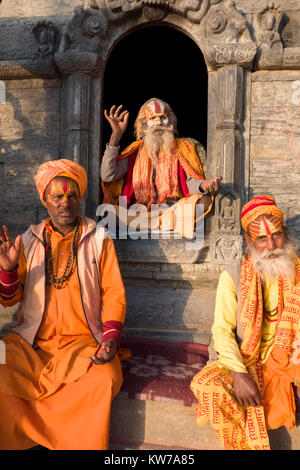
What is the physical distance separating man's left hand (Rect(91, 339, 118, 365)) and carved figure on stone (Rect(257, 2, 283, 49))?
12.0ft

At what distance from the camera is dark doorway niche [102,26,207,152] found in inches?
286

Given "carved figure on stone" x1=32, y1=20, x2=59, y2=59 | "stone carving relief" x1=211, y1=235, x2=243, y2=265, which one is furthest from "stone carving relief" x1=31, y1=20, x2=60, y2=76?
"stone carving relief" x1=211, y1=235, x2=243, y2=265

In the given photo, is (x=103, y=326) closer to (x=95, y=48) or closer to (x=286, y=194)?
(x=286, y=194)

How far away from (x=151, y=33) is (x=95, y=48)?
254cm

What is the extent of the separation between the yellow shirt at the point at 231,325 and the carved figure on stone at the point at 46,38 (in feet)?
11.9

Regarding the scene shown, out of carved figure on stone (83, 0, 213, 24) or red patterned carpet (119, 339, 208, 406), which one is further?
carved figure on stone (83, 0, 213, 24)

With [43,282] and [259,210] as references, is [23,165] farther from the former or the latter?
[259,210]

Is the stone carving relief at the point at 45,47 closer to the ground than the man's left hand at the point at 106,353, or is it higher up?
higher up

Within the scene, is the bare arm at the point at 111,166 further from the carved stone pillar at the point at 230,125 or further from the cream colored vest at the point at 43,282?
the cream colored vest at the point at 43,282

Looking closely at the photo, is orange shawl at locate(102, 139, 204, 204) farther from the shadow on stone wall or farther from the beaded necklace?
the beaded necklace

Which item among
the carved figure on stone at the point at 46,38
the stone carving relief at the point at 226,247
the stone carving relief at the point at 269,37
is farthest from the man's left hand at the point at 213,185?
the carved figure on stone at the point at 46,38

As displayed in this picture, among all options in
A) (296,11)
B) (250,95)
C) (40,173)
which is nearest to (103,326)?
(40,173)

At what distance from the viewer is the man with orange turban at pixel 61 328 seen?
2.61 meters

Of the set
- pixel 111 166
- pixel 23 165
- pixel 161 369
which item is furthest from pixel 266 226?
pixel 23 165
